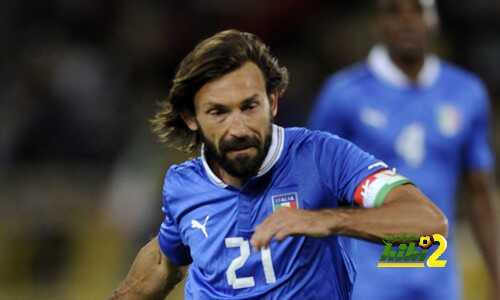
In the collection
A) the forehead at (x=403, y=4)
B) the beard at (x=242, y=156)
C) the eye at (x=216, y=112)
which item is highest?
the forehead at (x=403, y=4)

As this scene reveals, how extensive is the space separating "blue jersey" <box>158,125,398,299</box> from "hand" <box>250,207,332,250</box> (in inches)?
14.7

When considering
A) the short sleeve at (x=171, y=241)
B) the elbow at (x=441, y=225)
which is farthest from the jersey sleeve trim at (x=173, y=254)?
the elbow at (x=441, y=225)

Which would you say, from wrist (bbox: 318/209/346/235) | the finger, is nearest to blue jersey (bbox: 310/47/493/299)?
wrist (bbox: 318/209/346/235)

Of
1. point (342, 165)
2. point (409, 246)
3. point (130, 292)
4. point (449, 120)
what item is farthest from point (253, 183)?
point (449, 120)

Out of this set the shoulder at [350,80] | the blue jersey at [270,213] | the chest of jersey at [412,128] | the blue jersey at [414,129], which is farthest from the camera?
the shoulder at [350,80]

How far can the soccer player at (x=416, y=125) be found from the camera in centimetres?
645

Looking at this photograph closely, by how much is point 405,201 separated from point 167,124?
3.92ft

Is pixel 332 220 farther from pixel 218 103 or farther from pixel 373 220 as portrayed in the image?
pixel 218 103

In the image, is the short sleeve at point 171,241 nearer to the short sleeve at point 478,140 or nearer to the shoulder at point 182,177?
the shoulder at point 182,177

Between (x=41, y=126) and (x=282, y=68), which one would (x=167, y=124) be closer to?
(x=282, y=68)

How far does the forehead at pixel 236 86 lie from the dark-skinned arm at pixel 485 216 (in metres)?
2.59

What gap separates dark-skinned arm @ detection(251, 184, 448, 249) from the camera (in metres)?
3.79

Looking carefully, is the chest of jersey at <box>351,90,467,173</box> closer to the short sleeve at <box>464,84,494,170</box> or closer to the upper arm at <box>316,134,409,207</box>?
the short sleeve at <box>464,84,494,170</box>

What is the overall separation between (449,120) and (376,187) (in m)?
2.72
